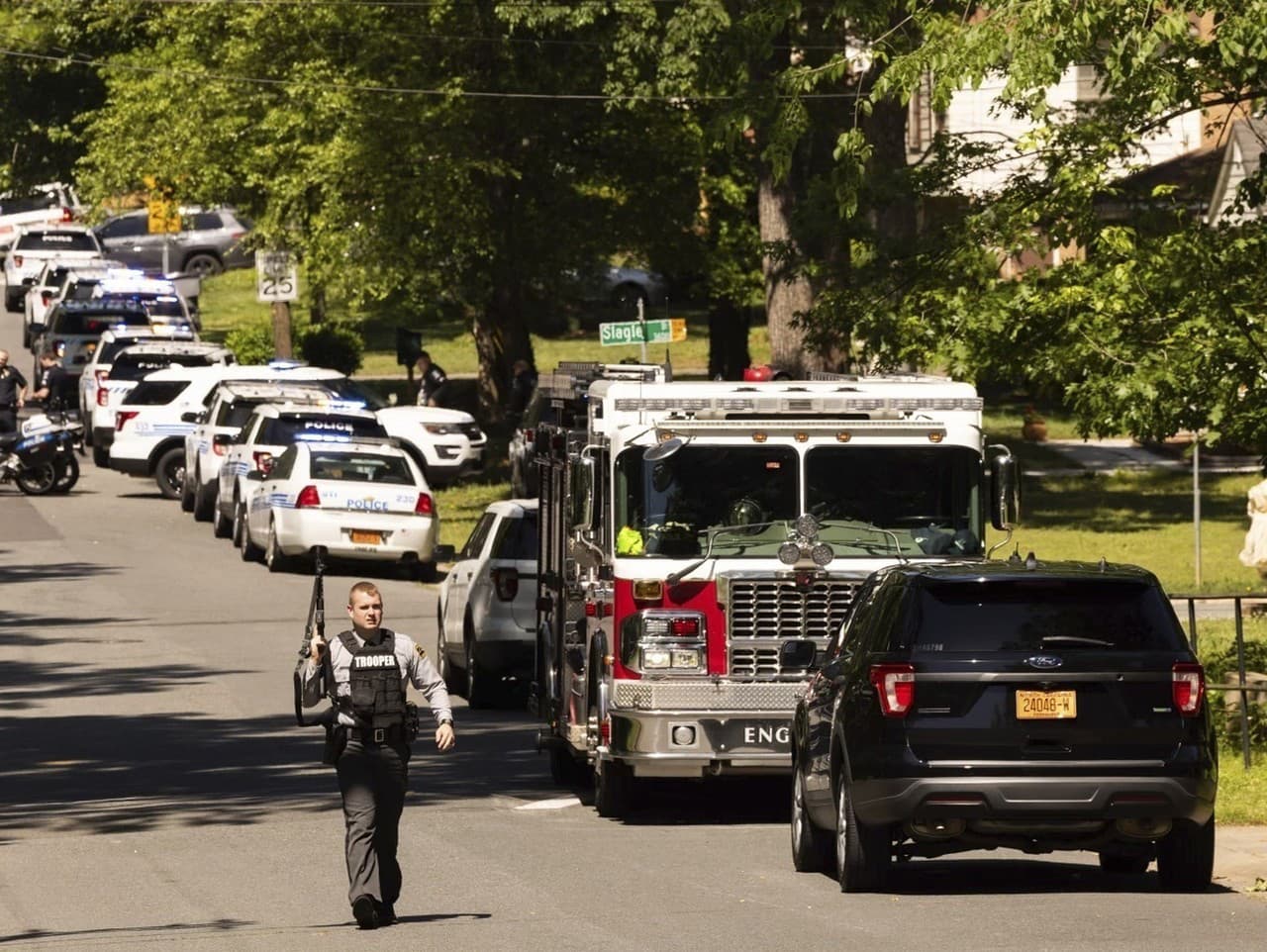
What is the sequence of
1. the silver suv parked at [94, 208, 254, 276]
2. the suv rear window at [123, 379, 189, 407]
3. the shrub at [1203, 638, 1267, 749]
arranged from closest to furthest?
1. the shrub at [1203, 638, 1267, 749]
2. the suv rear window at [123, 379, 189, 407]
3. the silver suv parked at [94, 208, 254, 276]

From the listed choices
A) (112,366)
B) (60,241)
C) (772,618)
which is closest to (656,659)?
(772,618)

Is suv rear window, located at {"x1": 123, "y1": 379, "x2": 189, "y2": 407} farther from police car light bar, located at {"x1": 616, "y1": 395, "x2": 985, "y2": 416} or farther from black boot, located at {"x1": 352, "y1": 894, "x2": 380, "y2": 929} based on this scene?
black boot, located at {"x1": 352, "y1": 894, "x2": 380, "y2": 929}

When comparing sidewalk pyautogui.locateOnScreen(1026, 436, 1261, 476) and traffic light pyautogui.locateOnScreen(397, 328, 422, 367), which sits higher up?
traffic light pyautogui.locateOnScreen(397, 328, 422, 367)

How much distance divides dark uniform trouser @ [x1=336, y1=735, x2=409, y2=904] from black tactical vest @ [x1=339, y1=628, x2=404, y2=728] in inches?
4.9

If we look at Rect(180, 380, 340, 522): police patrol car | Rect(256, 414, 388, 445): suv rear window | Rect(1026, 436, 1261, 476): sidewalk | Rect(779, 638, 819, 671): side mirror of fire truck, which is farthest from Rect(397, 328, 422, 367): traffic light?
Rect(779, 638, 819, 671): side mirror of fire truck

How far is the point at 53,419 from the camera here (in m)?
37.8

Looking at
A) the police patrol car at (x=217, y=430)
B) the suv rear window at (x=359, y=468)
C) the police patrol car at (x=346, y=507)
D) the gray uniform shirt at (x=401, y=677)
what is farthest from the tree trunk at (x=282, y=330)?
the gray uniform shirt at (x=401, y=677)

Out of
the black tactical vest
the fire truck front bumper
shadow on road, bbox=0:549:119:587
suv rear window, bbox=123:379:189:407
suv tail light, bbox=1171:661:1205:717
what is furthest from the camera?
suv rear window, bbox=123:379:189:407

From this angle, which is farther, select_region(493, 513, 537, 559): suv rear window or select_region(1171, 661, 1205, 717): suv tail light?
select_region(493, 513, 537, 559): suv rear window

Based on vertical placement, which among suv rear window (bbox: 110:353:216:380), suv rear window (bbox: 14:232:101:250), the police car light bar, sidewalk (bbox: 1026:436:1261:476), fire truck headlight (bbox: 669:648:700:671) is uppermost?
suv rear window (bbox: 14:232:101:250)

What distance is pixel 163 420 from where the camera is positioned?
1491 inches

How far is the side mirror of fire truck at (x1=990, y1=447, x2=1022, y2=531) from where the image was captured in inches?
604

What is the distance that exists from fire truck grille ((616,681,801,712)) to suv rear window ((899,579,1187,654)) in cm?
327

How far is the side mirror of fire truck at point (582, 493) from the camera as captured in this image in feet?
51.6
